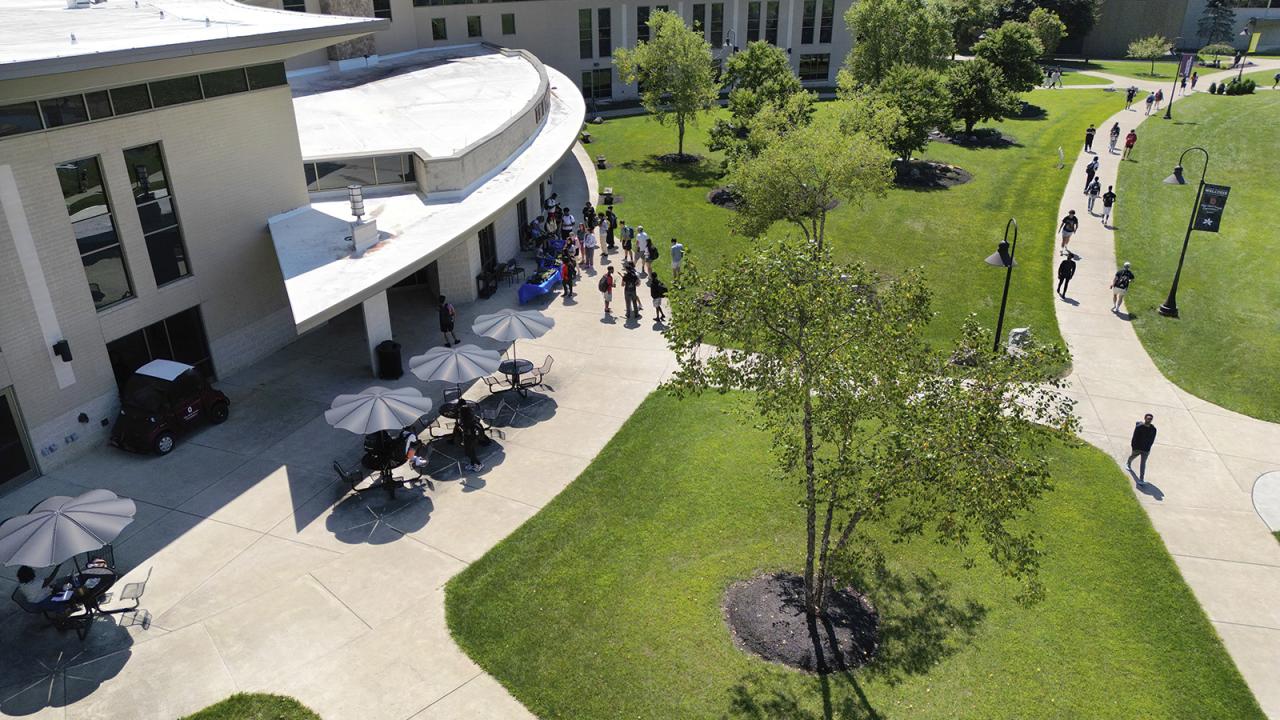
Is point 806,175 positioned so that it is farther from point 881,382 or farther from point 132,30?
point 132,30

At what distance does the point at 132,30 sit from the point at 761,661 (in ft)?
69.3

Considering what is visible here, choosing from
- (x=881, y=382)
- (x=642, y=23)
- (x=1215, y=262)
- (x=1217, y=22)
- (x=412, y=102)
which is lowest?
(x=1215, y=262)

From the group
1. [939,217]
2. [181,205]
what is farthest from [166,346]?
[939,217]

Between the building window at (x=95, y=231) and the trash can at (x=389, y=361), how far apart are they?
18.6 ft

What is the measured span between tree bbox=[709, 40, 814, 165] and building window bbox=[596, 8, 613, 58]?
9.87 m

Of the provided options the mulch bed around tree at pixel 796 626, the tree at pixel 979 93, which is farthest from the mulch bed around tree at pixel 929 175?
the mulch bed around tree at pixel 796 626

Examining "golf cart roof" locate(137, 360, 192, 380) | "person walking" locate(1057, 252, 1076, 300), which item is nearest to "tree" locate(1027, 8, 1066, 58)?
"person walking" locate(1057, 252, 1076, 300)

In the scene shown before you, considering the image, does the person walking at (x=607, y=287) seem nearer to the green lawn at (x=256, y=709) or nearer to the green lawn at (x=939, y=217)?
the green lawn at (x=939, y=217)

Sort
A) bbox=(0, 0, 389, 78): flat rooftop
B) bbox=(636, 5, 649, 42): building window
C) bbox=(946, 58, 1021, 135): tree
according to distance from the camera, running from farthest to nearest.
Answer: bbox=(636, 5, 649, 42): building window, bbox=(946, 58, 1021, 135): tree, bbox=(0, 0, 389, 78): flat rooftop

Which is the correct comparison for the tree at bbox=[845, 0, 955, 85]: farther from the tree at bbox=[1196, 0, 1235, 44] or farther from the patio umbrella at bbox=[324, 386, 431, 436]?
the tree at bbox=[1196, 0, 1235, 44]

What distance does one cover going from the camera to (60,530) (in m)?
13.2

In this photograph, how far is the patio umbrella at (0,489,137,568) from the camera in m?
12.9

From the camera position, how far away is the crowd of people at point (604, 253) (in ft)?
84.3

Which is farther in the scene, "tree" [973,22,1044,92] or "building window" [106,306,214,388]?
"tree" [973,22,1044,92]
